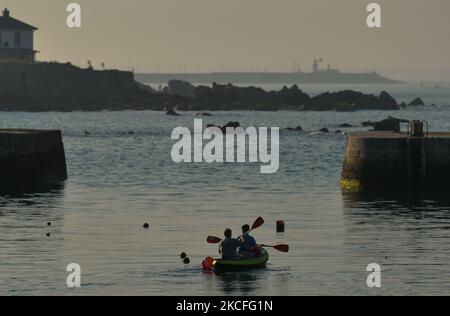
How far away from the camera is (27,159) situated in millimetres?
71812

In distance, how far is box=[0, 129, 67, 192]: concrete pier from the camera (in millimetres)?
70438

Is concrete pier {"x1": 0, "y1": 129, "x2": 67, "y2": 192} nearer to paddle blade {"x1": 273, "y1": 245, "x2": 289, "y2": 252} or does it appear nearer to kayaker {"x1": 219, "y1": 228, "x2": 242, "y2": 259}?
paddle blade {"x1": 273, "y1": 245, "x2": 289, "y2": 252}

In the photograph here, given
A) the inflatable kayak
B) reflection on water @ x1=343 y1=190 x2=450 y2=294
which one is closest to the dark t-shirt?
the inflatable kayak

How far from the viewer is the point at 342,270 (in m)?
46.5

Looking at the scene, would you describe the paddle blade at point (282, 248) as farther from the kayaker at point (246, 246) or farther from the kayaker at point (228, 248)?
the kayaker at point (228, 248)

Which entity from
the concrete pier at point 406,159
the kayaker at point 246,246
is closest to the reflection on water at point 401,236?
the concrete pier at point 406,159

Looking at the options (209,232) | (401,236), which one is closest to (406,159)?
(401,236)

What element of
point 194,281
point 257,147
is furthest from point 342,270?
Answer: point 257,147

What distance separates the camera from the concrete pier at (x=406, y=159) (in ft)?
228

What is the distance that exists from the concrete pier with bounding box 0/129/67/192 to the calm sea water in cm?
165

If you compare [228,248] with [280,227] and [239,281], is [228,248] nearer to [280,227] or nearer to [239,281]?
[239,281]
